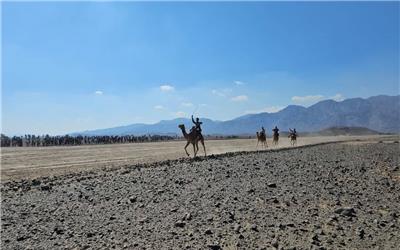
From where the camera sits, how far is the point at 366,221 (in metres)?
11.3

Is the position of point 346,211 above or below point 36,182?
below

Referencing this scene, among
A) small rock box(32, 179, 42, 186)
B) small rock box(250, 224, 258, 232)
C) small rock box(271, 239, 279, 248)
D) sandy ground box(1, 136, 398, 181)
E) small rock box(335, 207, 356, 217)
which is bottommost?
small rock box(271, 239, 279, 248)

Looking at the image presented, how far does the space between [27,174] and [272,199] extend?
37.0 feet

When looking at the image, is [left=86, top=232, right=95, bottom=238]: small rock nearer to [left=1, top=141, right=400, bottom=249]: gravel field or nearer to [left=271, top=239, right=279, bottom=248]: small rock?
[left=1, top=141, right=400, bottom=249]: gravel field

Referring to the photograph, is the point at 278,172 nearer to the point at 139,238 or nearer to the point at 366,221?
the point at 366,221

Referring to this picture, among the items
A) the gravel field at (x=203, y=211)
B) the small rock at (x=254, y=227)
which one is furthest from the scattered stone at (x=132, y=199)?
the small rock at (x=254, y=227)

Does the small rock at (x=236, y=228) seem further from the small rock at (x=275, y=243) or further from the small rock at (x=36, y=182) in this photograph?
the small rock at (x=36, y=182)

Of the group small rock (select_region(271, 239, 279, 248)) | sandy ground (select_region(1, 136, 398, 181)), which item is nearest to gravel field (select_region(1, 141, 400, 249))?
small rock (select_region(271, 239, 279, 248))

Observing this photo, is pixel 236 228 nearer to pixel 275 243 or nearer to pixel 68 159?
pixel 275 243

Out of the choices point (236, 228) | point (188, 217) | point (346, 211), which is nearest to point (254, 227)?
point (236, 228)

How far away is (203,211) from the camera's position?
11.4m

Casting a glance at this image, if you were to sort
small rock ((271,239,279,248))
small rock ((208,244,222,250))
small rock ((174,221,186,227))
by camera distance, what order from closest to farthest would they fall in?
1. small rock ((208,244,222,250))
2. small rock ((271,239,279,248))
3. small rock ((174,221,186,227))

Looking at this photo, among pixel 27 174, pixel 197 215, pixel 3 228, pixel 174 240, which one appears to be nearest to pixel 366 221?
pixel 197 215

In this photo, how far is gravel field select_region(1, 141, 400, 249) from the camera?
9828 millimetres
